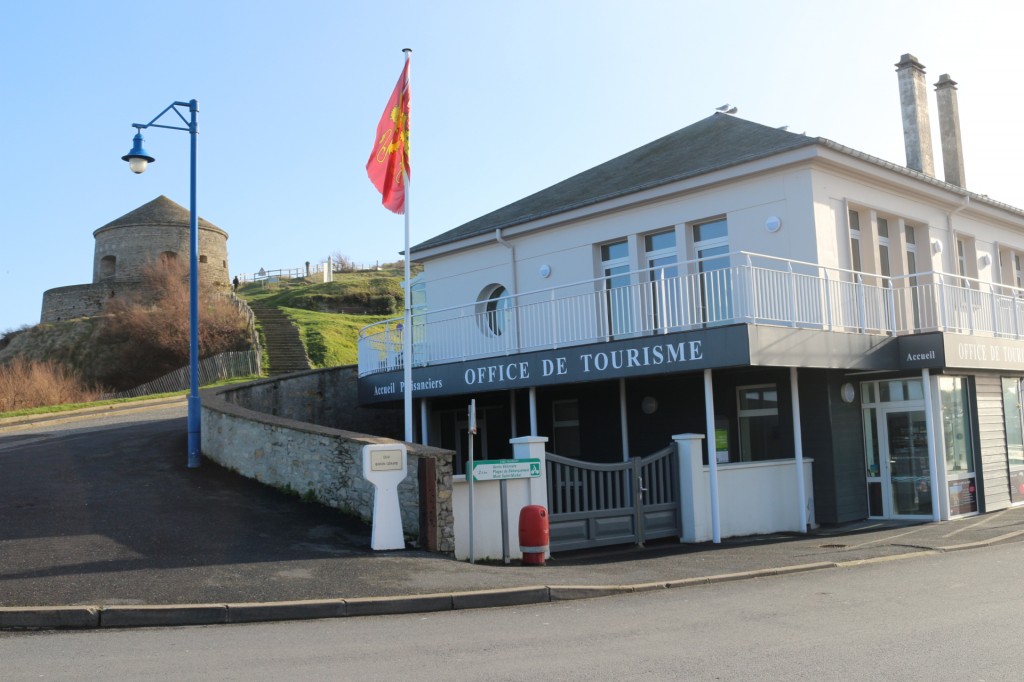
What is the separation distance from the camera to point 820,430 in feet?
52.0

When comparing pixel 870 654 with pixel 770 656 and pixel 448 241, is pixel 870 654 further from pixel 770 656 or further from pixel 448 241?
pixel 448 241

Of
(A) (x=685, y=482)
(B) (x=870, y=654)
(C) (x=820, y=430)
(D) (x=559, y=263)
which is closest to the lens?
(B) (x=870, y=654)

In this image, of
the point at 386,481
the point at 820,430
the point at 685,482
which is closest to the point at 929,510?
the point at 820,430

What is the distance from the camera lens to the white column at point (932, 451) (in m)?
15.8

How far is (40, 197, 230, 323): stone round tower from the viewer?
60.4m

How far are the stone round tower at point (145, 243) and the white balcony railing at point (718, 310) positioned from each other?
4378 centimetres

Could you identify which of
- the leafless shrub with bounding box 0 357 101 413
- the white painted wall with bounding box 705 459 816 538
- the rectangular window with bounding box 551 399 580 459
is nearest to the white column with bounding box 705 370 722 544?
the white painted wall with bounding box 705 459 816 538

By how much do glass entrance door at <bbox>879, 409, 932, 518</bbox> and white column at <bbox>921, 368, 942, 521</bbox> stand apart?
0.24 metres

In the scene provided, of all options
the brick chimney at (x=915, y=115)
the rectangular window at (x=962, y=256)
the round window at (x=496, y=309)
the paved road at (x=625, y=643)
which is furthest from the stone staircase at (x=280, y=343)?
the paved road at (x=625, y=643)

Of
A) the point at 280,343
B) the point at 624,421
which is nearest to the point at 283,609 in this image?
the point at 624,421

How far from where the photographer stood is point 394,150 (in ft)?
49.6

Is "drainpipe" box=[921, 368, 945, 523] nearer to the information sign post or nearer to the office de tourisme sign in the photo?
the office de tourisme sign

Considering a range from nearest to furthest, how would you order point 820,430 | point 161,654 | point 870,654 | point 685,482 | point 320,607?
1. point 870,654
2. point 161,654
3. point 320,607
4. point 685,482
5. point 820,430

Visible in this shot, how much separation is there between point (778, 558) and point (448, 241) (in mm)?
11982
